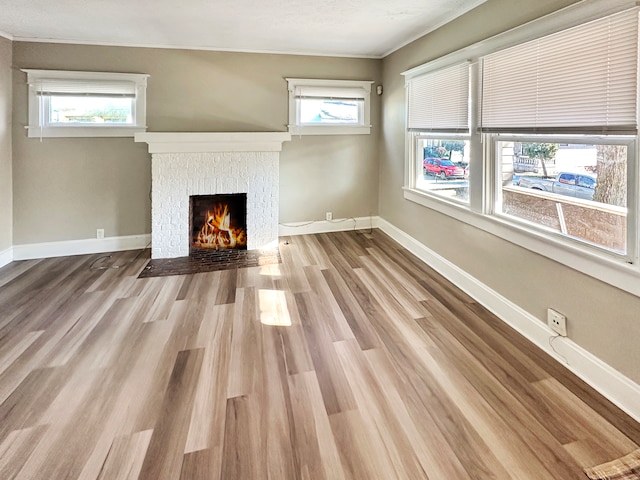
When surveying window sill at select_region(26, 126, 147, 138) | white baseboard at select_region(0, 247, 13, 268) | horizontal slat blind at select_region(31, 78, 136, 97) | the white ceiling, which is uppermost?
the white ceiling

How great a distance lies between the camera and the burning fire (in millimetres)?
4691

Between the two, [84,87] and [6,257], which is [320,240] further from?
[6,257]

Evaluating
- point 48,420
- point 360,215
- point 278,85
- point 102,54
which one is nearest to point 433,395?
point 48,420

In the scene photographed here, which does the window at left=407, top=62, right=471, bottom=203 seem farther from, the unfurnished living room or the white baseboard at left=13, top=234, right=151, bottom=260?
the white baseboard at left=13, top=234, right=151, bottom=260

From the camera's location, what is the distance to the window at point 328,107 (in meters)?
4.98

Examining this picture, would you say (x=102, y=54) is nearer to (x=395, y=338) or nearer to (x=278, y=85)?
(x=278, y=85)

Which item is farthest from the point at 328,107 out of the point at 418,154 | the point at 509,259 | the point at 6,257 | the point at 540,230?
the point at 6,257

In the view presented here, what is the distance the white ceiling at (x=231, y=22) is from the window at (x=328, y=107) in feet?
1.69

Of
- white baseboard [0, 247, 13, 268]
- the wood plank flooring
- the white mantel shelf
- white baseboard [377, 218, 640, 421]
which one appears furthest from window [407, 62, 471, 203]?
white baseboard [0, 247, 13, 268]

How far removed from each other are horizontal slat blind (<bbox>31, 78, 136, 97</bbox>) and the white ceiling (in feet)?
1.44

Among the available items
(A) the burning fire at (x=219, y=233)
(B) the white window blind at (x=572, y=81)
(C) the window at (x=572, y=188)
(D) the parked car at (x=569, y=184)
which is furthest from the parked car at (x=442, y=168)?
(A) the burning fire at (x=219, y=233)

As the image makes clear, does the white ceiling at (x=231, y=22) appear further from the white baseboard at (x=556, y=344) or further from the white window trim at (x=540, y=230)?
the white baseboard at (x=556, y=344)

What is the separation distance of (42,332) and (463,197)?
3653 millimetres

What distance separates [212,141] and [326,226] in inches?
77.6
